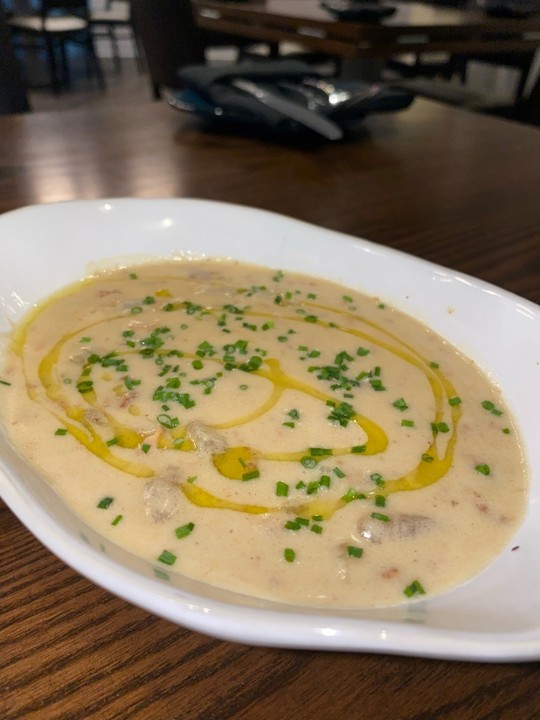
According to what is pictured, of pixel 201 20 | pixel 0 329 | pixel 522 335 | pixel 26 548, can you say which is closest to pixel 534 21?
pixel 201 20

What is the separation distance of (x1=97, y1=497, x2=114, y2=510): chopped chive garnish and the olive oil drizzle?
2.7 inches

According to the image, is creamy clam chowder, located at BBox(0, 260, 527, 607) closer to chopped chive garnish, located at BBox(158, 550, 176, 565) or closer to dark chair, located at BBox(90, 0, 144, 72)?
chopped chive garnish, located at BBox(158, 550, 176, 565)

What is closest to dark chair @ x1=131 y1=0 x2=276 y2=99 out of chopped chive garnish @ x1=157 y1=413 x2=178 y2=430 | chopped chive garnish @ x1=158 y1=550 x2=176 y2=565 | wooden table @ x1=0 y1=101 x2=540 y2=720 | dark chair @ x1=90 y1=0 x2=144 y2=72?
wooden table @ x1=0 y1=101 x2=540 y2=720

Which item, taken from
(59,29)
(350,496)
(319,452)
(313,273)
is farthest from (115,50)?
(350,496)

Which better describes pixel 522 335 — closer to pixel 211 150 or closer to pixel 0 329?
pixel 0 329

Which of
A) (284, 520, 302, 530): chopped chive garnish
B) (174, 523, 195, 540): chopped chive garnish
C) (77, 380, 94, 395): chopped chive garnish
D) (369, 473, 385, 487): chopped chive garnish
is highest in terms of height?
(77, 380, 94, 395): chopped chive garnish

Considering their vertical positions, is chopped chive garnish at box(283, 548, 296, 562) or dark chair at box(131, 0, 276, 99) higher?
dark chair at box(131, 0, 276, 99)

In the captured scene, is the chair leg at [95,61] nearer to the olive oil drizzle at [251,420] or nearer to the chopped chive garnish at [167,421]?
the olive oil drizzle at [251,420]

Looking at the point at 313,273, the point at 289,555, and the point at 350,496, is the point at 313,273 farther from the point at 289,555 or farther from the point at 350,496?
the point at 289,555

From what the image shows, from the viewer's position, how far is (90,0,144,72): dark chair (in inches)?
344

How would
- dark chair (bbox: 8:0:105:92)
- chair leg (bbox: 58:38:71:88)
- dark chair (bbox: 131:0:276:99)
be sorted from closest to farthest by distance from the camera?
1. dark chair (bbox: 131:0:276:99)
2. dark chair (bbox: 8:0:105:92)
3. chair leg (bbox: 58:38:71:88)

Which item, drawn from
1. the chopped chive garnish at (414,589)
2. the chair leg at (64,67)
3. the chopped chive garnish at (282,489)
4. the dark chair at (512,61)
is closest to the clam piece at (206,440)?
the chopped chive garnish at (282,489)

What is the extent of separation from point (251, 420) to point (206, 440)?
113 mm

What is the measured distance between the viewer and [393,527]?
3.01ft
